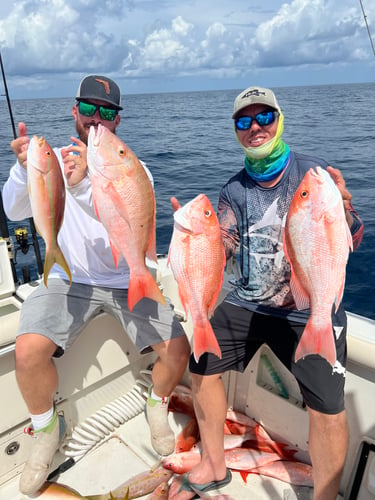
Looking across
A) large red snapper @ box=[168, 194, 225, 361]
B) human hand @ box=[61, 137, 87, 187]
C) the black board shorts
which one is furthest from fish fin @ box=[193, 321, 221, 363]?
human hand @ box=[61, 137, 87, 187]

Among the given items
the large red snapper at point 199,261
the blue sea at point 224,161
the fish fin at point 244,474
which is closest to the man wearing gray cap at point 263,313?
the fish fin at point 244,474

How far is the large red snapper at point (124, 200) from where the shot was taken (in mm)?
1773

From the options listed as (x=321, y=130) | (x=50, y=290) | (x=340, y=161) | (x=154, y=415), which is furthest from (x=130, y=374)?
(x=321, y=130)

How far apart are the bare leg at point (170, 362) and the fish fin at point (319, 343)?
105 cm

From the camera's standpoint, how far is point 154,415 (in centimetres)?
272

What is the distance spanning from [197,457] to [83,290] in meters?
1.39

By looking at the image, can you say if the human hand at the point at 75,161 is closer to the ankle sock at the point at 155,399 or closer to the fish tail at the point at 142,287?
the fish tail at the point at 142,287

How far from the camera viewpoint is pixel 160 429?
8.89 ft

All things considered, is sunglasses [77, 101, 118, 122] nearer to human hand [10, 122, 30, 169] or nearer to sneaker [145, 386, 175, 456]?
human hand [10, 122, 30, 169]

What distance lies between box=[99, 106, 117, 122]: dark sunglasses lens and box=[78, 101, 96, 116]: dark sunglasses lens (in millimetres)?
48

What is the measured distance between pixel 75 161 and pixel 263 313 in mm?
1406

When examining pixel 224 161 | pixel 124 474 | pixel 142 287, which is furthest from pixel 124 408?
pixel 224 161

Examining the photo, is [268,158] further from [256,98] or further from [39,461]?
[39,461]

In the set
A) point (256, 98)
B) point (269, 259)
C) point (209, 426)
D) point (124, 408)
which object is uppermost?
point (256, 98)
